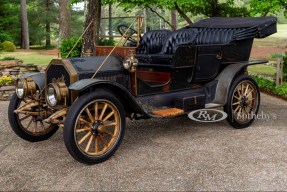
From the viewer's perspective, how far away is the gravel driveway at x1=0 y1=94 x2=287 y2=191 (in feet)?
13.1

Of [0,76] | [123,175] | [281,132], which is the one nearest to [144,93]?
[123,175]

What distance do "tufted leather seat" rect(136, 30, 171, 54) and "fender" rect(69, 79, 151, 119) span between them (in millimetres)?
1794

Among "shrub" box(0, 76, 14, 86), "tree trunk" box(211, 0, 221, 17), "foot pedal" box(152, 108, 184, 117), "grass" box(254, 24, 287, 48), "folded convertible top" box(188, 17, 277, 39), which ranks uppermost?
"tree trunk" box(211, 0, 221, 17)

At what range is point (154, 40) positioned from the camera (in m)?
6.65

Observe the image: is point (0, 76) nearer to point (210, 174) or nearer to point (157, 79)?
point (157, 79)

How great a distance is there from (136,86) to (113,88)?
0.49m

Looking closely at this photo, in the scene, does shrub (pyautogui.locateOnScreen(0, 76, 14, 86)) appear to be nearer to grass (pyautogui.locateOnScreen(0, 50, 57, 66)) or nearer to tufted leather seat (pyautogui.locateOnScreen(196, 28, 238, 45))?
grass (pyautogui.locateOnScreen(0, 50, 57, 66))

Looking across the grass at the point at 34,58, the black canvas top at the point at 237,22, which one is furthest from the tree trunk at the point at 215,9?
the grass at the point at 34,58

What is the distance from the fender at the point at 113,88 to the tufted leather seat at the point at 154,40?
1.79 metres

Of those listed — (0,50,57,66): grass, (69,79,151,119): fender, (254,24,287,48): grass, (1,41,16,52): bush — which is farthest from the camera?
(254,24,287,48): grass

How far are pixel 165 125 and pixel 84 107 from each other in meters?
2.32

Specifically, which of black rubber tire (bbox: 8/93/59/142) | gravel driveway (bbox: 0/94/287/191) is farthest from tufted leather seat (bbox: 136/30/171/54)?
black rubber tire (bbox: 8/93/59/142)

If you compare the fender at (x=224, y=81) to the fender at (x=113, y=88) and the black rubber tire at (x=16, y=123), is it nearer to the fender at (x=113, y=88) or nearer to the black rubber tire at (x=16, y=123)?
the fender at (x=113, y=88)

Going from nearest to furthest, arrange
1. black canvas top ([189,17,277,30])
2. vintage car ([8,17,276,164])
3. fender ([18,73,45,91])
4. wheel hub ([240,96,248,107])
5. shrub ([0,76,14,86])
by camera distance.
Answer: vintage car ([8,17,276,164]) → fender ([18,73,45,91]) → wheel hub ([240,96,248,107]) → black canvas top ([189,17,277,30]) → shrub ([0,76,14,86])
